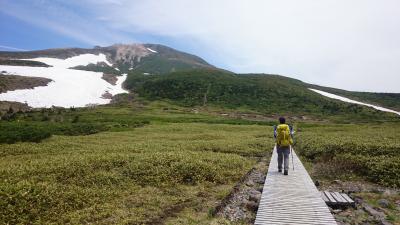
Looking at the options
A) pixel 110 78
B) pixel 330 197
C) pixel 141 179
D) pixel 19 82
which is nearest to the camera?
pixel 330 197

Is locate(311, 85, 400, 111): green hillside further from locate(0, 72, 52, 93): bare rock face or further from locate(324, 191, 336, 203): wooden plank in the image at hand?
locate(324, 191, 336, 203): wooden plank

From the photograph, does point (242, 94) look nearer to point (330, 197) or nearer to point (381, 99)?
point (381, 99)

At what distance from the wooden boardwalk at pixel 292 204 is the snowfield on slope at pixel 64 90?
91.3 metres

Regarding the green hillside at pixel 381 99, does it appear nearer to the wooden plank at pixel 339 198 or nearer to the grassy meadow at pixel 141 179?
the grassy meadow at pixel 141 179

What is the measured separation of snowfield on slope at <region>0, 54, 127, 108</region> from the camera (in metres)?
102

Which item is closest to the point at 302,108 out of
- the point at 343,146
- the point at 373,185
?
the point at 343,146

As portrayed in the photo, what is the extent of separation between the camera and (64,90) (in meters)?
123

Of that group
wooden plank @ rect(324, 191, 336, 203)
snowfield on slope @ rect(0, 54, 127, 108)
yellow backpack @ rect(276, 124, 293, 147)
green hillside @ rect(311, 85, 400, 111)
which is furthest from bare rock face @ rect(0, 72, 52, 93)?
green hillside @ rect(311, 85, 400, 111)

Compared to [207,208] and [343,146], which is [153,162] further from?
[343,146]

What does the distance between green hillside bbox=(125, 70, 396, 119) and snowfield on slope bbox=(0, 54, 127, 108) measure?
1528 centimetres

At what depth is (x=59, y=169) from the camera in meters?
23.8

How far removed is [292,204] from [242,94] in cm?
13540

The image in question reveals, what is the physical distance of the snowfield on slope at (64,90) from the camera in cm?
10238

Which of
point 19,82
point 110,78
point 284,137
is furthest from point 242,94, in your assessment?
point 284,137
